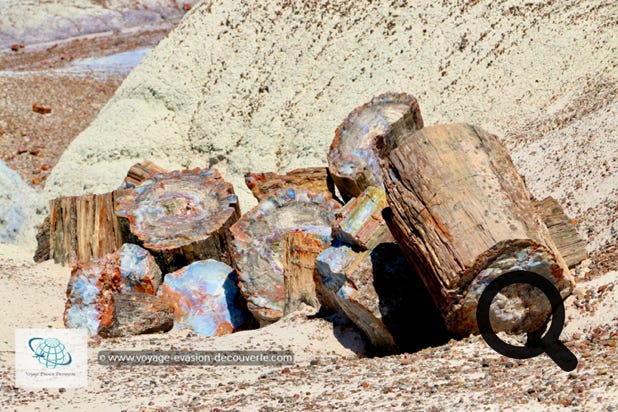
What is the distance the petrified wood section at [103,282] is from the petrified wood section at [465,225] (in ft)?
9.38

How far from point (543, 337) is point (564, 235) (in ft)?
4.00

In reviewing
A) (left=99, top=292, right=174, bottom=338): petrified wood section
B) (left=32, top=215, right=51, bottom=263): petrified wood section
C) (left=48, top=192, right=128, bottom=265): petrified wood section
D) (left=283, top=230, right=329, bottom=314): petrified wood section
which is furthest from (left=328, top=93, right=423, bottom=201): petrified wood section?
(left=32, top=215, right=51, bottom=263): petrified wood section

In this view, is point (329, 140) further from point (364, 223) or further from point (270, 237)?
point (364, 223)

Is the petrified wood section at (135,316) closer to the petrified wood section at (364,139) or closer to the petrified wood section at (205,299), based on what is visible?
the petrified wood section at (205,299)

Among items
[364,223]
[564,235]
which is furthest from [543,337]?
[364,223]

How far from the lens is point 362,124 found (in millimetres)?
9125

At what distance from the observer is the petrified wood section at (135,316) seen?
7.60 meters

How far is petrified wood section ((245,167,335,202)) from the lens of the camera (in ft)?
28.7

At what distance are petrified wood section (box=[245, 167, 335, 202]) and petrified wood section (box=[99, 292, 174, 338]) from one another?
1457 millimetres

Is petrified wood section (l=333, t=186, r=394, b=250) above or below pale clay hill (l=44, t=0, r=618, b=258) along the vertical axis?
below

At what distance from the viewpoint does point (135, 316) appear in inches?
301

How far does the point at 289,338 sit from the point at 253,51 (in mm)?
6341

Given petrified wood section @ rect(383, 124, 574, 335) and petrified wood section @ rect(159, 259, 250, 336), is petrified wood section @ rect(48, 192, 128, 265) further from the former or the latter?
petrified wood section @ rect(383, 124, 574, 335)

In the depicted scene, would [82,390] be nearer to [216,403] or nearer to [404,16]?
[216,403]
